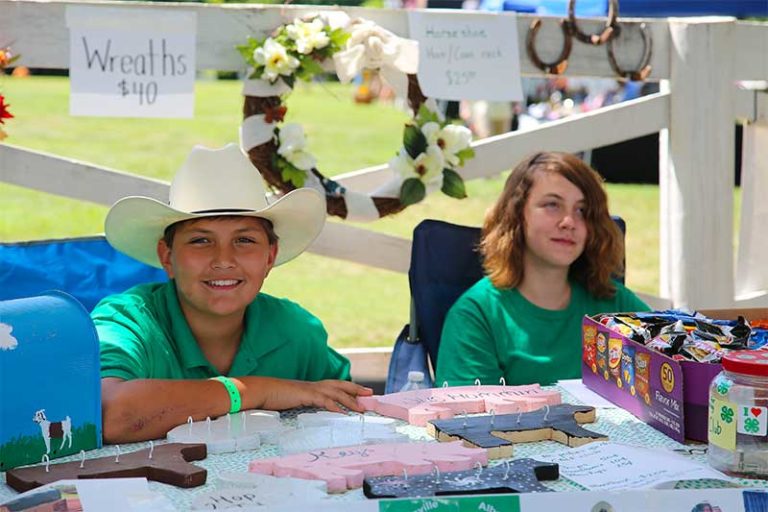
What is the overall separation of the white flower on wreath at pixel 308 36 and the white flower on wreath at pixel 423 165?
1.51ft

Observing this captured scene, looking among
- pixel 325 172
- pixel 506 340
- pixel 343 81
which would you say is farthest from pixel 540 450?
pixel 325 172

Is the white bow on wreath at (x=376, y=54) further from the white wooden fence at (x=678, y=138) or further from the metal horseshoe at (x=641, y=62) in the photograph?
the metal horseshoe at (x=641, y=62)

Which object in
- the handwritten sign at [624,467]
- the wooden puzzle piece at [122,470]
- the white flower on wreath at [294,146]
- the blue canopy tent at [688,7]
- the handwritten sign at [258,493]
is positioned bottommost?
the handwritten sign at [624,467]

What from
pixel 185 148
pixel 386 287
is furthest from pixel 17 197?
pixel 386 287

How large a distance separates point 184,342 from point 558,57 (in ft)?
6.42

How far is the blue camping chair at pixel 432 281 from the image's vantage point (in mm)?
3771

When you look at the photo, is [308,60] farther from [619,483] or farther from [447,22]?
[619,483]

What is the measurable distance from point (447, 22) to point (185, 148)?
11.7m

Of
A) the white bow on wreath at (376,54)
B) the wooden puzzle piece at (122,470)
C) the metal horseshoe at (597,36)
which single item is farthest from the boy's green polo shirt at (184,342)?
the metal horseshoe at (597,36)

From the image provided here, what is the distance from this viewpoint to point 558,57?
4270mm

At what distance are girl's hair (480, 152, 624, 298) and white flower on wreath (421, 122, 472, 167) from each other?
0.32 metres

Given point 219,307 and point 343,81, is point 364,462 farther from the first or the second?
point 343,81

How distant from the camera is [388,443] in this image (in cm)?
237

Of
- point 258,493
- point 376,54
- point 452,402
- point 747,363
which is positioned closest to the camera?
point 258,493
